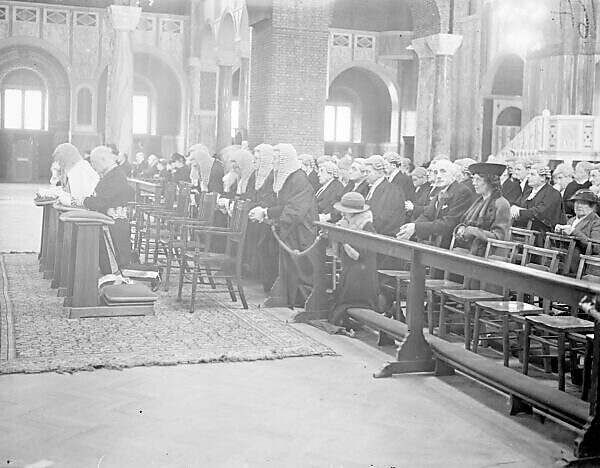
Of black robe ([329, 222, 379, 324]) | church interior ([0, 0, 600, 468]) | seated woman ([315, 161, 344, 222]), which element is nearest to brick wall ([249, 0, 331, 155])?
church interior ([0, 0, 600, 468])

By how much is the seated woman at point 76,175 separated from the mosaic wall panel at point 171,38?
63.7 feet

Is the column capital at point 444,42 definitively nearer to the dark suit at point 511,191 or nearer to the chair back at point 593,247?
the dark suit at point 511,191

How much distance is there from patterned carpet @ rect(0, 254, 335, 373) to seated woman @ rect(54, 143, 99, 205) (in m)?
1.14

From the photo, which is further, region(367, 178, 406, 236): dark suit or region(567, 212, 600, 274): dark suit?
region(367, 178, 406, 236): dark suit

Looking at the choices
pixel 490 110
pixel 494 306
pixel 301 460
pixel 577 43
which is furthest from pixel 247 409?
pixel 490 110

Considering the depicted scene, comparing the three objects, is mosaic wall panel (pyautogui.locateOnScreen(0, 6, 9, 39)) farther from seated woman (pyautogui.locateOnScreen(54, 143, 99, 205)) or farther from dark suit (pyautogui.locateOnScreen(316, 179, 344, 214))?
seated woman (pyautogui.locateOnScreen(54, 143, 99, 205))

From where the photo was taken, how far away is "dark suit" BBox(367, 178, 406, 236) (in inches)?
356

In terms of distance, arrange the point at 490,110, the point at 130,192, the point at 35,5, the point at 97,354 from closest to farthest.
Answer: the point at 97,354, the point at 130,192, the point at 490,110, the point at 35,5

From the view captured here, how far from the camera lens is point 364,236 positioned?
23.6 feet

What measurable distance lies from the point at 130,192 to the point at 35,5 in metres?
20.0

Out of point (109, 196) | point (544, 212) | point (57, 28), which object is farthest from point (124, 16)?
point (544, 212)

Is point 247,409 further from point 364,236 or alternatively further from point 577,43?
point 577,43

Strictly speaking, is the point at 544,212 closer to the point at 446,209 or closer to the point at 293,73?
A: the point at 446,209

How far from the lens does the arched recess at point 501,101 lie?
22.8 meters
